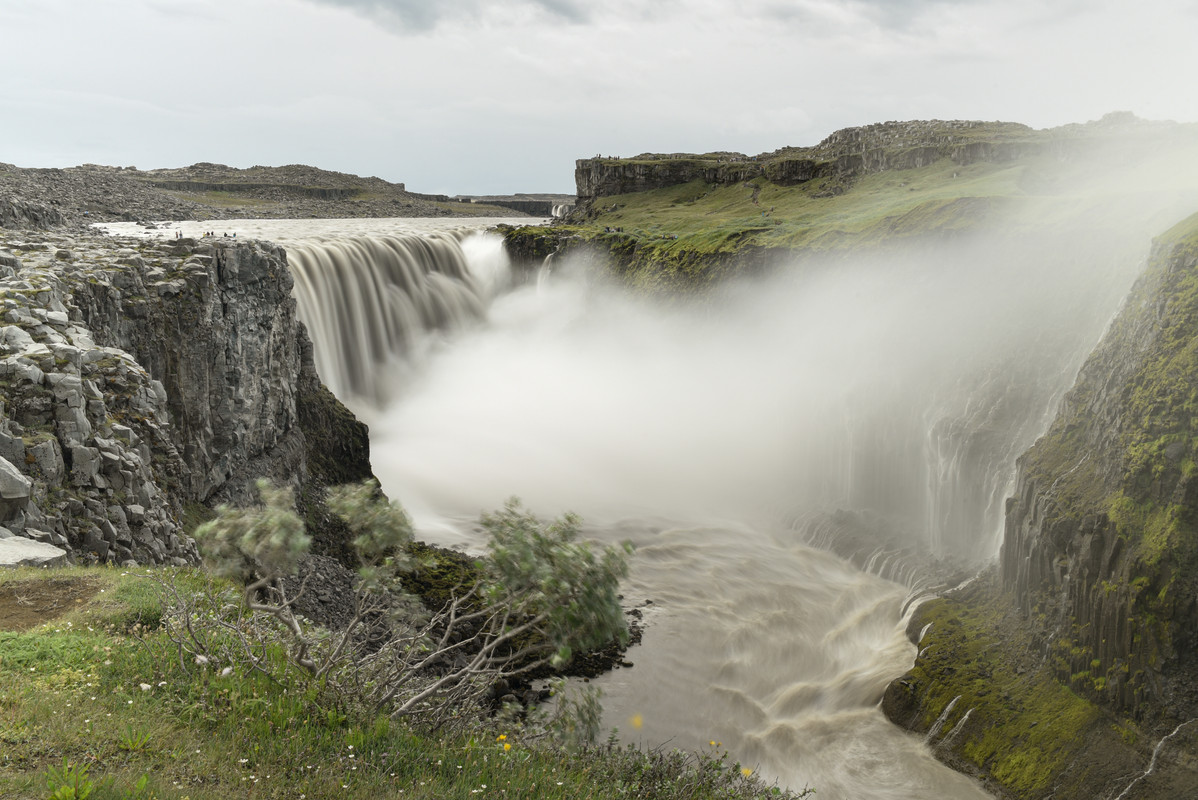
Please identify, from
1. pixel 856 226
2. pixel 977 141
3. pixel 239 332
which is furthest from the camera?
pixel 977 141

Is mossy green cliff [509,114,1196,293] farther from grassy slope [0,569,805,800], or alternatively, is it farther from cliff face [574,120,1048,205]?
grassy slope [0,569,805,800]

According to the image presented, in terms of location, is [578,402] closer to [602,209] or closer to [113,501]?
[113,501]

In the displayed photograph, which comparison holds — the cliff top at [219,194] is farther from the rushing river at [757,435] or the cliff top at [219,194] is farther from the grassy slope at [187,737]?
the grassy slope at [187,737]

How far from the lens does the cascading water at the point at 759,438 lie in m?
21.2

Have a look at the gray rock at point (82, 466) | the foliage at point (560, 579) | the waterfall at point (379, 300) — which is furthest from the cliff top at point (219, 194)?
the foliage at point (560, 579)

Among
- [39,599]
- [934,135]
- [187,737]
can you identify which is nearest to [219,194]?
[934,135]

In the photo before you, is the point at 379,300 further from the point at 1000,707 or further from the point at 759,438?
the point at 1000,707

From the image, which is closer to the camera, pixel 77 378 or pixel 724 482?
pixel 77 378

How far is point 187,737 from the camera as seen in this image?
7.52 meters

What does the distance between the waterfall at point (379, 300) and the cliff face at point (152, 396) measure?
11.6 meters

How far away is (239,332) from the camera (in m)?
23.7

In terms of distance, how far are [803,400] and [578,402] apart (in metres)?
16.9

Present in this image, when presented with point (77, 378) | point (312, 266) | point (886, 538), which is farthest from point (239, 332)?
point (886, 538)

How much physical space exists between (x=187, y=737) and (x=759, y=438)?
34556 mm
